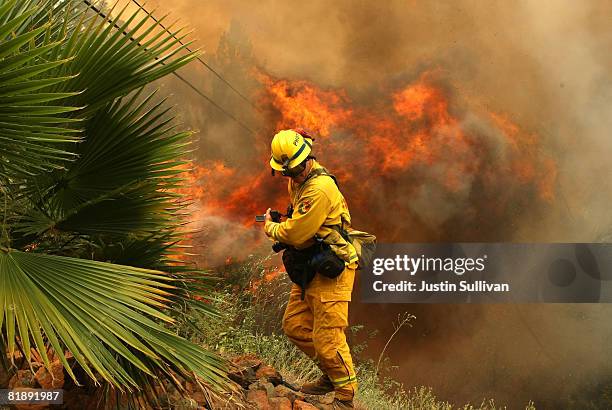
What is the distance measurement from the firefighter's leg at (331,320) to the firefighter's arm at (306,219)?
0.37m

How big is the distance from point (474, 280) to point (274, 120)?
3.72 meters

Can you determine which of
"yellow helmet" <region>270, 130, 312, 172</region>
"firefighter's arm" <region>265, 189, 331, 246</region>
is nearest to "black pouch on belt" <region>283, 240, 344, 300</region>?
"firefighter's arm" <region>265, 189, 331, 246</region>

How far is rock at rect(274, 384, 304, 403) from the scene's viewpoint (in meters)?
5.82

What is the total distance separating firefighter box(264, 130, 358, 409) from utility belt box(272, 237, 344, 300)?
0.12 ft

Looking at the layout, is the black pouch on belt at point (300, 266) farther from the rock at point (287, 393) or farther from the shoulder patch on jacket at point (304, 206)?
the rock at point (287, 393)

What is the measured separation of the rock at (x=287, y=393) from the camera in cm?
582

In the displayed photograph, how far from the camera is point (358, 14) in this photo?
1232cm

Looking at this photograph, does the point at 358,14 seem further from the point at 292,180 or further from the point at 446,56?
the point at 292,180

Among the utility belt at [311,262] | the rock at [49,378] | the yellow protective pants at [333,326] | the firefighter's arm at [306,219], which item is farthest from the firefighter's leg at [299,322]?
the rock at [49,378]

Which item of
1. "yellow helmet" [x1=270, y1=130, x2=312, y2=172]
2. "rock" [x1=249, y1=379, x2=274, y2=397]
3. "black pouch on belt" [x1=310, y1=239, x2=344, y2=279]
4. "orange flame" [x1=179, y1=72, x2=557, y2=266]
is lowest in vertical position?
"rock" [x1=249, y1=379, x2=274, y2=397]

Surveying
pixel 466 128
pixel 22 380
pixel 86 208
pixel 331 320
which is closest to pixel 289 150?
pixel 331 320

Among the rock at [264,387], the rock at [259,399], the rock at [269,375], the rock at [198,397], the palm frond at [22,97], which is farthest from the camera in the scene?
the rock at [269,375]

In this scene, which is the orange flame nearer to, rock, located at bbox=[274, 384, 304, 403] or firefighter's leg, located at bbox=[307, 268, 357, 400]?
rock, located at bbox=[274, 384, 304, 403]

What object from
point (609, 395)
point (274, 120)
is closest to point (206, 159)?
point (274, 120)
